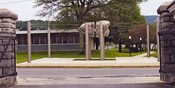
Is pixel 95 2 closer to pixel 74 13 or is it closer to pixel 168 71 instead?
pixel 74 13

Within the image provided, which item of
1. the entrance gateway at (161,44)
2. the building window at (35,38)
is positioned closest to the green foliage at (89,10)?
the building window at (35,38)

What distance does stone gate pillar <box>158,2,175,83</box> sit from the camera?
49.4 feet

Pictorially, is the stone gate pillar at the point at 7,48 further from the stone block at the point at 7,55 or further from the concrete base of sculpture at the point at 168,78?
the concrete base of sculpture at the point at 168,78

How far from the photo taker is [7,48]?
48.3ft

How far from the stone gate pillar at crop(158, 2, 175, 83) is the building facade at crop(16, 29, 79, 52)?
4542 centimetres

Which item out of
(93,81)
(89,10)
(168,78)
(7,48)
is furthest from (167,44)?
(89,10)

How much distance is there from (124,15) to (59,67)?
76.4 feet

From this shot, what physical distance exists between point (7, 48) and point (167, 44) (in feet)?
19.0

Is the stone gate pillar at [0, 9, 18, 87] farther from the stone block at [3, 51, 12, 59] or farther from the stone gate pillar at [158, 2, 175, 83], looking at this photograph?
the stone gate pillar at [158, 2, 175, 83]

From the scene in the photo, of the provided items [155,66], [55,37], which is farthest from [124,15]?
[155,66]

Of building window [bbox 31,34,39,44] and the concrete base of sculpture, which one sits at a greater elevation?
building window [bbox 31,34,39,44]

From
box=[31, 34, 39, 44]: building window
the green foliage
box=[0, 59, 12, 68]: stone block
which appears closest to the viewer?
box=[0, 59, 12, 68]: stone block

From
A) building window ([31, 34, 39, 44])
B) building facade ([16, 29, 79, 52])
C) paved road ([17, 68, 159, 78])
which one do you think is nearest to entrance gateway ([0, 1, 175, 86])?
paved road ([17, 68, 159, 78])

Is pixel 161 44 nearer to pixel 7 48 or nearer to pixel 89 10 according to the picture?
Result: pixel 7 48
